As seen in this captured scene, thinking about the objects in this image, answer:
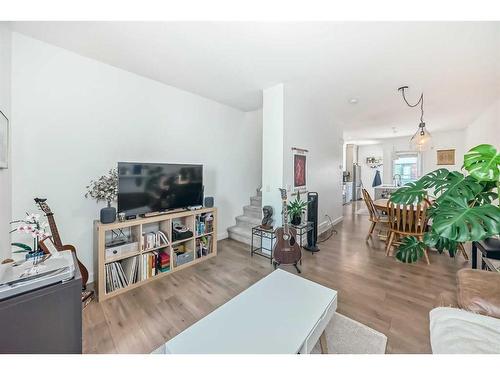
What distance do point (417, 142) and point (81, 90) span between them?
4470 millimetres

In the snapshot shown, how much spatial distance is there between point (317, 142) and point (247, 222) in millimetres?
2030

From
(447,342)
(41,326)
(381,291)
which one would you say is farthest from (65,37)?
(381,291)

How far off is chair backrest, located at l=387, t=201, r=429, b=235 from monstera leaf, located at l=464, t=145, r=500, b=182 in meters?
1.58

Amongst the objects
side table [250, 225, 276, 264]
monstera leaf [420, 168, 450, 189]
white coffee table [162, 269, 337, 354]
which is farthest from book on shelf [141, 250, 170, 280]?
monstera leaf [420, 168, 450, 189]

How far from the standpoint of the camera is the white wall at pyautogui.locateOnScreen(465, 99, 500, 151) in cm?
342

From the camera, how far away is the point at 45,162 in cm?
195

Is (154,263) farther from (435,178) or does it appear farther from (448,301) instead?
(435,178)

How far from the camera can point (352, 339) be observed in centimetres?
148

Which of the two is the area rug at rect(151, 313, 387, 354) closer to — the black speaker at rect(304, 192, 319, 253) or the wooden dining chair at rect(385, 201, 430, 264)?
the black speaker at rect(304, 192, 319, 253)

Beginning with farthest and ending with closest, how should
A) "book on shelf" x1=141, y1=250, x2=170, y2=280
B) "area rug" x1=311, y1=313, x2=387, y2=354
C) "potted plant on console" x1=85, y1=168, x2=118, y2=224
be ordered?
"book on shelf" x1=141, y1=250, x2=170, y2=280, "potted plant on console" x1=85, y1=168, x2=118, y2=224, "area rug" x1=311, y1=313, x2=387, y2=354

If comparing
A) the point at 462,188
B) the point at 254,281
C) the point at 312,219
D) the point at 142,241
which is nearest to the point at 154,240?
the point at 142,241

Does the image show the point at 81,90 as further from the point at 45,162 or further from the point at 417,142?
the point at 417,142

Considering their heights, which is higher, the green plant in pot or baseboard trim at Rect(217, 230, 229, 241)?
the green plant in pot
